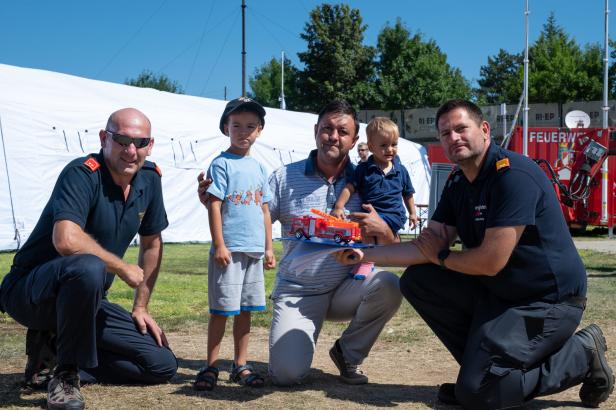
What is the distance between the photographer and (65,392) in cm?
348

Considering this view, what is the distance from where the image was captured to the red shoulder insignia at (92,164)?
12.2ft

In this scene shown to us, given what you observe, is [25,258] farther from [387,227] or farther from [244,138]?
[387,227]

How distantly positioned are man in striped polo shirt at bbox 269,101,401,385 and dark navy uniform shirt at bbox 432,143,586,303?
Result: 2.69 feet

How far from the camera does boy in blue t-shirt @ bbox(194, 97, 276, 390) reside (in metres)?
4.23

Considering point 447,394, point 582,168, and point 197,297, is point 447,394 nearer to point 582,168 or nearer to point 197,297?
point 197,297

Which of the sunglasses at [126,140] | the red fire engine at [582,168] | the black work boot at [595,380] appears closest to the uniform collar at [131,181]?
the sunglasses at [126,140]

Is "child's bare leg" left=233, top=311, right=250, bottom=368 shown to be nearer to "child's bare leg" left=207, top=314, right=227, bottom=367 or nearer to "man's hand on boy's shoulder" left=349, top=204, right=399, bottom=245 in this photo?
"child's bare leg" left=207, top=314, right=227, bottom=367

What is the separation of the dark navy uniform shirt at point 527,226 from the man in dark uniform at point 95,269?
1.65 meters

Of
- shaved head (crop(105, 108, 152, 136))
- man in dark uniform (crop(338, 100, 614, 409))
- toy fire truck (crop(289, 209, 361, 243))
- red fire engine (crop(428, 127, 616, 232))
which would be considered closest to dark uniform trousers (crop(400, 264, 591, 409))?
man in dark uniform (crop(338, 100, 614, 409))

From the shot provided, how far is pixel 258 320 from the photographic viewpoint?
20.4 feet

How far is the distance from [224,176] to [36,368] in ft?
4.60

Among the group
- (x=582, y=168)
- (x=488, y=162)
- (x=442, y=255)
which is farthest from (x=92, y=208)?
(x=582, y=168)

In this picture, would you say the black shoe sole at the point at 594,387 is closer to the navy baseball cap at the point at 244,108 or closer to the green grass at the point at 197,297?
the green grass at the point at 197,297

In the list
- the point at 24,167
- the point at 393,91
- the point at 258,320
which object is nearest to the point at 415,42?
the point at 393,91
